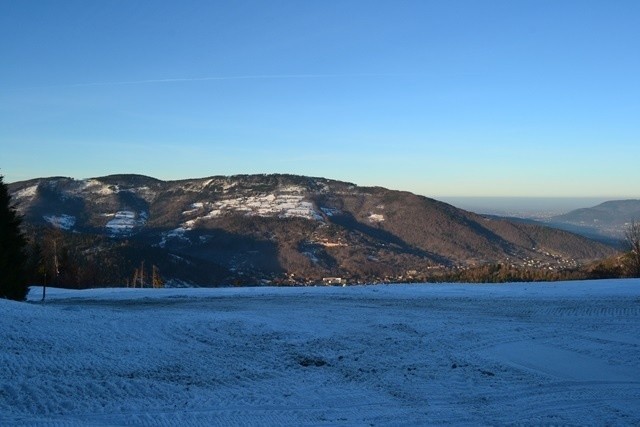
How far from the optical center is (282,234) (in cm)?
14038

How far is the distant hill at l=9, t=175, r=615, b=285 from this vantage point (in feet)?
294

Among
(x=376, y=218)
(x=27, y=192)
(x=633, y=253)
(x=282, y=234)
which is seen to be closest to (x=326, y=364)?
(x=633, y=253)

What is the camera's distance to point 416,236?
14125 centimetres

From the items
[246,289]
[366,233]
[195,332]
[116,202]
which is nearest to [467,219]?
[366,233]

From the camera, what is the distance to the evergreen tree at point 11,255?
22094 mm

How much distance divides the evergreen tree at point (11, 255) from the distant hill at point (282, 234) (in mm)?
39434

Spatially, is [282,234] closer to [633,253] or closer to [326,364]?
[633,253]

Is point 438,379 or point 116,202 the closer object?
point 438,379

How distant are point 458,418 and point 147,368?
5.64m

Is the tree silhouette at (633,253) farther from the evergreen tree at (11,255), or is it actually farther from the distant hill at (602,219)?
the distant hill at (602,219)

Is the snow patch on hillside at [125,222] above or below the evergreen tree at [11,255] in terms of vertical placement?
above

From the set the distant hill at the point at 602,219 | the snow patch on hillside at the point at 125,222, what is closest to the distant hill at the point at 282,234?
the snow patch on hillside at the point at 125,222

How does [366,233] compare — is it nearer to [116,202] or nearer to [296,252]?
[296,252]

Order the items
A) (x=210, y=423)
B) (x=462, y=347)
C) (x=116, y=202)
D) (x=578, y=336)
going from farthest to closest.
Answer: (x=116, y=202), (x=578, y=336), (x=462, y=347), (x=210, y=423)
